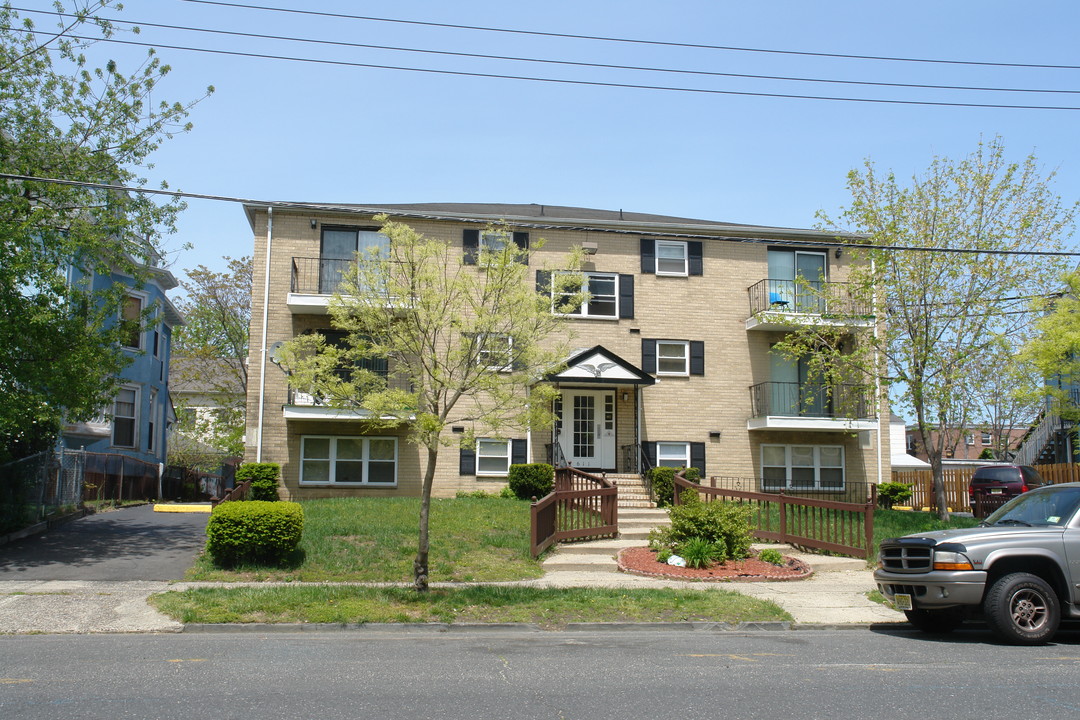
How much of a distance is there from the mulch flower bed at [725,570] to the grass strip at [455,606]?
1.49 metres

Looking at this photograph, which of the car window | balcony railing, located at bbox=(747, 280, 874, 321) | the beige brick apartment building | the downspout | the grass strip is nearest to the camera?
the car window

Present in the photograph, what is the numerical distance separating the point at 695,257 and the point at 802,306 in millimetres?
3276

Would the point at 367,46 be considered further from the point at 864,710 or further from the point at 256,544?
the point at 864,710

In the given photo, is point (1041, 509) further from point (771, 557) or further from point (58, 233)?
point (58, 233)

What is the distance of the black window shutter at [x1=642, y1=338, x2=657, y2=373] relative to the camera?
2444 cm

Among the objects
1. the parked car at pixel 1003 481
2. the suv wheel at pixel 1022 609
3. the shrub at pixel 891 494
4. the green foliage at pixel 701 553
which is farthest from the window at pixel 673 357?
the suv wheel at pixel 1022 609

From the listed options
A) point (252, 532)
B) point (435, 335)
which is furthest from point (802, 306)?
point (252, 532)

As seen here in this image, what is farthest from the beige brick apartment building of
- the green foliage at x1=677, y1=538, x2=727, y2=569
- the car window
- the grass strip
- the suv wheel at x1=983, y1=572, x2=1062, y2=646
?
the suv wheel at x1=983, y1=572, x2=1062, y2=646

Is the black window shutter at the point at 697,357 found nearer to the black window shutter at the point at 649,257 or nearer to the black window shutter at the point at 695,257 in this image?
the black window shutter at the point at 695,257

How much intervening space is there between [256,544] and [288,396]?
9914mm

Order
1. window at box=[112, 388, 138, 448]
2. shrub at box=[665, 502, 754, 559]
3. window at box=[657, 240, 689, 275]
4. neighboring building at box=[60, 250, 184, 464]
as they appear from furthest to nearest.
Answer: window at box=[112, 388, 138, 448], neighboring building at box=[60, 250, 184, 464], window at box=[657, 240, 689, 275], shrub at box=[665, 502, 754, 559]

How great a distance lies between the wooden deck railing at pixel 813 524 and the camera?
1520 cm

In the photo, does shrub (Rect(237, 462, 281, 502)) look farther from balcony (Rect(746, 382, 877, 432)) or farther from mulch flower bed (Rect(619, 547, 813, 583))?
balcony (Rect(746, 382, 877, 432))

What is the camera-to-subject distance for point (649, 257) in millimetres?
24953
